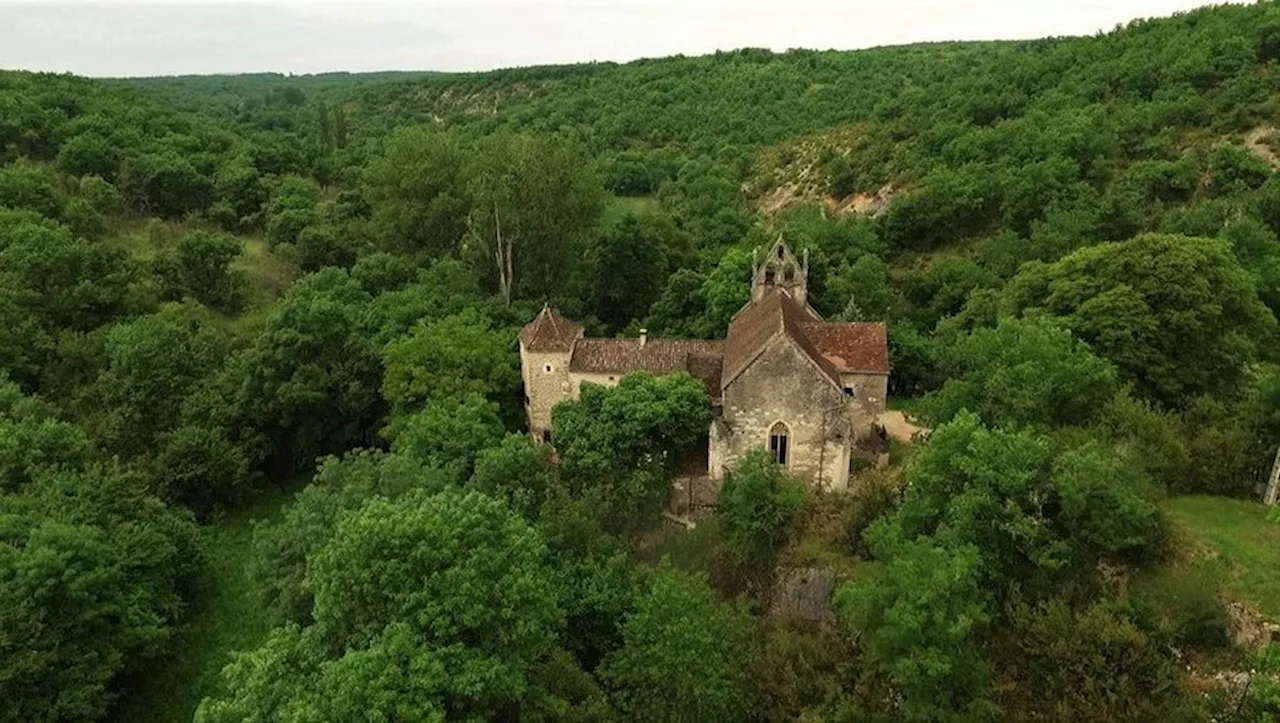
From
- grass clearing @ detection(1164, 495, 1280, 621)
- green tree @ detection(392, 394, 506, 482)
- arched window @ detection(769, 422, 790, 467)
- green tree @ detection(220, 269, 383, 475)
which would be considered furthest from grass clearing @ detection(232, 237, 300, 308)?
grass clearing @ detection(1164, 495, 1280, 621)

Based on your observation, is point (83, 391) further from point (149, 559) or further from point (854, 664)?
point (854, 664)

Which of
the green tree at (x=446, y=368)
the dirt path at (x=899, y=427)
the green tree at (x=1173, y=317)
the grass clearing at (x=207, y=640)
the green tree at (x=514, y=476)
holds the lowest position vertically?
the grass clearing at (x=207, y=640)

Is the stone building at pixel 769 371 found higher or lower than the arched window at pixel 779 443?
higher

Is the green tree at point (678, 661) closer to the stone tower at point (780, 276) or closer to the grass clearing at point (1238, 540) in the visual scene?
the grass clearing at point (1238, 540)

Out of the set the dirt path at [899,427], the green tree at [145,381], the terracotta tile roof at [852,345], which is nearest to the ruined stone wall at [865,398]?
the terracotta tile roof at [852,345]

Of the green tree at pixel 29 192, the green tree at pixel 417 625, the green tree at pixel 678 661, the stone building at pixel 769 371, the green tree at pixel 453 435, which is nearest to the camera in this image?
the green tree at pixel 417 625

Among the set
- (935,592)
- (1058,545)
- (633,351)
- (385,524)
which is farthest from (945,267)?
(385,524)

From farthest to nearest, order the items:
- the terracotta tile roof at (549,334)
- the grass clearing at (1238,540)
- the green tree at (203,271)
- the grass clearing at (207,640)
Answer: the green tree at (203,271), the terracotta tile roof at (549,334), the grass clearing at (207,640), the grass clearing at (1238,540)

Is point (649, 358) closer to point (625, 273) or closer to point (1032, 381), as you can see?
point (1032, 381)
